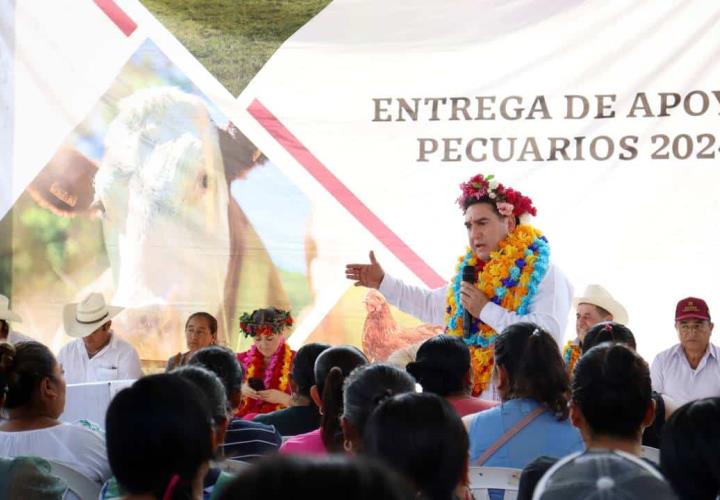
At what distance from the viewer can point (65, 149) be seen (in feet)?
21.3

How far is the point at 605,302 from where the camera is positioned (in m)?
5.61

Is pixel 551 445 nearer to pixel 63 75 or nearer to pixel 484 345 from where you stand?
pixel 484 345

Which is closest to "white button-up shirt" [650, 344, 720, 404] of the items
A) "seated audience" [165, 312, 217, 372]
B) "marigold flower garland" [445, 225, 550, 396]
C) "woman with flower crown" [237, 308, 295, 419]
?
"marigold flower garland" [445, 225, 550, 396]

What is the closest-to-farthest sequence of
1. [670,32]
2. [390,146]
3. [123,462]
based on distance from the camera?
[123,462], [670,32], [390,146]

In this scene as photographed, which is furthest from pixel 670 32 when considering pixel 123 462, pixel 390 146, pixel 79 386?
pixel 123 462

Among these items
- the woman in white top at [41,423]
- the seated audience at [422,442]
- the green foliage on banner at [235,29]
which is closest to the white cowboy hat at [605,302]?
the green foliage on banner at [235,29]

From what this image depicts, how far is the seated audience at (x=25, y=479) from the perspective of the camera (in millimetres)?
2348

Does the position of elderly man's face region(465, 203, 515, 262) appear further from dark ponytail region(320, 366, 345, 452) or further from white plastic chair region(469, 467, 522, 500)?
white plastic chair region(469, 467, 522, 500)

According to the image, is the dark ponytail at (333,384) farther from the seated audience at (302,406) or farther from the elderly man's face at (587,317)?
the elderly man's face at (587,317)

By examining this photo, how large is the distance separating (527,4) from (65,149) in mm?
2751

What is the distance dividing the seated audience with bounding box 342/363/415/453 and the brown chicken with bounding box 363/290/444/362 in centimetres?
357

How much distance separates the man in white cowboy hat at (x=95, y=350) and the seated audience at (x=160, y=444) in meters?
3.95

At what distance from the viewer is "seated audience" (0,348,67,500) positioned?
2.35 metres

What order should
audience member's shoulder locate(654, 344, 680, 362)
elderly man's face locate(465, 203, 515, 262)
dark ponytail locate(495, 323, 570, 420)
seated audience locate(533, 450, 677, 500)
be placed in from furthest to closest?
audience member's shoulder locate(654, 344, 680, 362) < elderly man's face locate(465, 203, 515, 262) < dark ponytail locate(495, 323, 570, 420) < seated audience locate(533, 450, 677, 500)
